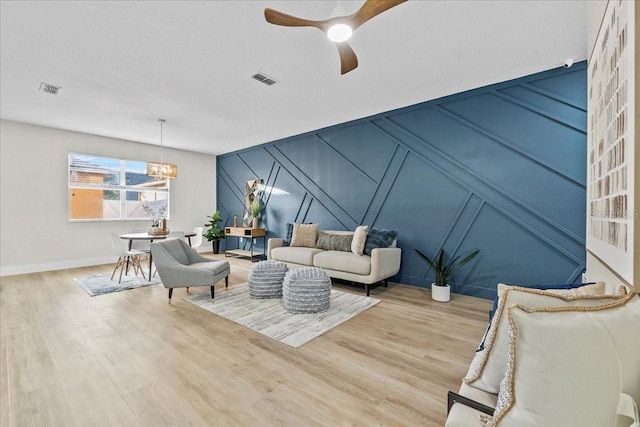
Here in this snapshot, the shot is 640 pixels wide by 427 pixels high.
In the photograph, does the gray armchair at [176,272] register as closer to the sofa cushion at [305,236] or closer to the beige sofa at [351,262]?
the beige sofa at [351,262]

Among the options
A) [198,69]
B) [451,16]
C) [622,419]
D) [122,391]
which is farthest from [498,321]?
[198,69]

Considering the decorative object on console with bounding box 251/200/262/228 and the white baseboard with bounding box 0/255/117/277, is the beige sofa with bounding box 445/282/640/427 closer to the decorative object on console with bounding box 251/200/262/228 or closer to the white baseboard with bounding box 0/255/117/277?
the decorative object on console with bounding box 251/200/262/228

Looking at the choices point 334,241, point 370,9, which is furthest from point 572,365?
point 334,241

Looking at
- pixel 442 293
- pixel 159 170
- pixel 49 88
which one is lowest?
pixel 442 293

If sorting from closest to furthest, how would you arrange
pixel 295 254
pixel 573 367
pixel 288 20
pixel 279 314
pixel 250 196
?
1. pixel 573 367
2. pixel 288 20
3. pixel 279 314
4. pixel 295 254
5. pixel 250 196

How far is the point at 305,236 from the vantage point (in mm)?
4957

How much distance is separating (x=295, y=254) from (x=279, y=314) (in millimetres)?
1625

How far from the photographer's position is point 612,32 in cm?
129

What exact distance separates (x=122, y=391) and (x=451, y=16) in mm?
3659

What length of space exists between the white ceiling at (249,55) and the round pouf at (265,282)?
2381 mm

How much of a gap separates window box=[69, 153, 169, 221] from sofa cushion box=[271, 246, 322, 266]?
12.1 ft

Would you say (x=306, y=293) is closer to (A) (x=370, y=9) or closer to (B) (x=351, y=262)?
(B) (x=351, y=262)

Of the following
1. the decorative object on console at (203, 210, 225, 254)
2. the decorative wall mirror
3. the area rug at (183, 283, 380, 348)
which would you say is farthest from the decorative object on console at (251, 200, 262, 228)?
the area rug at (183, 283, 380, 348)

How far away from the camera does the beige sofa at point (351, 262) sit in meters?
3.69
